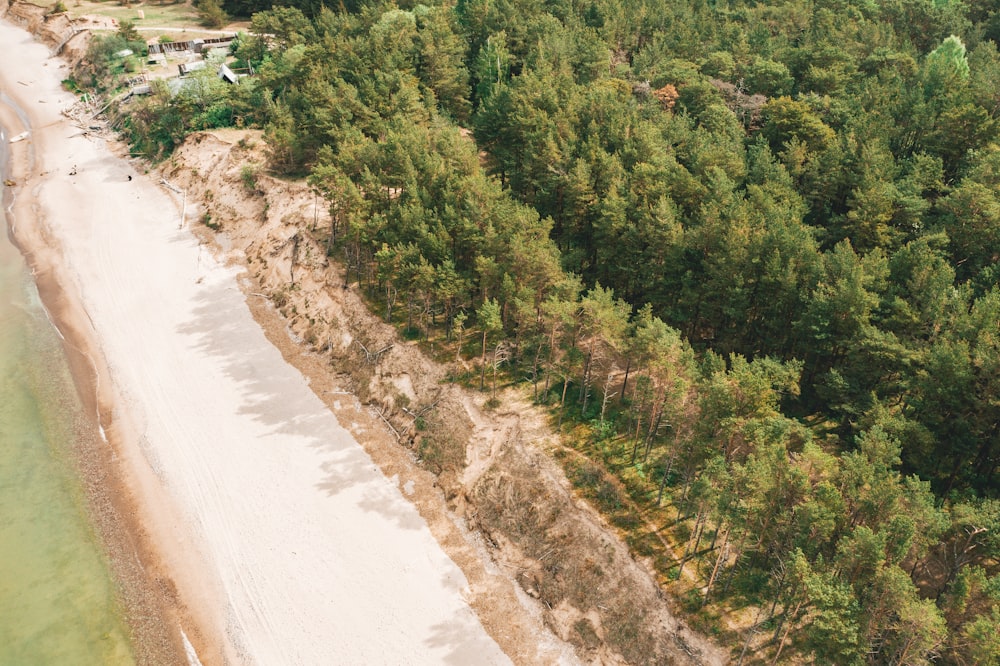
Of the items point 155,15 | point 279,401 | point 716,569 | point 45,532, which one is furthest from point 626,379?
point 155,15

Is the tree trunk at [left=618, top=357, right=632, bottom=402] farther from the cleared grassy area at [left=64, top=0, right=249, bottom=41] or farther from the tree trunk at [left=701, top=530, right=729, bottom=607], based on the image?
the cleared grassy area at [left=64, top=0, right=249, bottom=41]

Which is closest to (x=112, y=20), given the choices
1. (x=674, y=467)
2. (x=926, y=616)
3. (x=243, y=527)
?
(x=243, y=527)

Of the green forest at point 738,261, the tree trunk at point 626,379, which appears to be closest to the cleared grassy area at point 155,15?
the green forest at point 738,261

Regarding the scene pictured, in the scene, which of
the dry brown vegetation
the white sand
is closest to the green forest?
the dry brown vegetation

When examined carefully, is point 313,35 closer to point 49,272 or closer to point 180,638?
point 49,272

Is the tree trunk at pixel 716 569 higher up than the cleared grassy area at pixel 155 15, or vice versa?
the cleared grassy area at pixel 155 15

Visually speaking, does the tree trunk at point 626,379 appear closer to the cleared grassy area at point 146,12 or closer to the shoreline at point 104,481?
the shoreline at point 104,481
